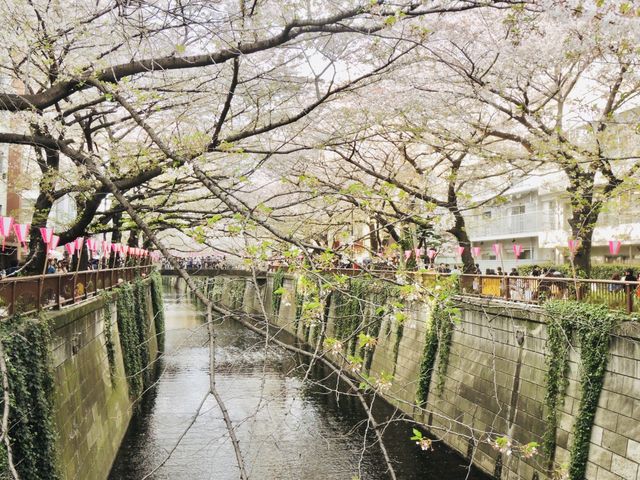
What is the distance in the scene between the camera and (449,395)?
16750mm

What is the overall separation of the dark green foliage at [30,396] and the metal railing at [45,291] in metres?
0.29

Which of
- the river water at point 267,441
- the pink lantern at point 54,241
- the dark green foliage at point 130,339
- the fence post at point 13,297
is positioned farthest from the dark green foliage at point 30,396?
the dark green foliage at point 130,339

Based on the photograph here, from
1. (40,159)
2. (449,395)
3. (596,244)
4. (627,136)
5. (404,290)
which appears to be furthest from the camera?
(596,244)

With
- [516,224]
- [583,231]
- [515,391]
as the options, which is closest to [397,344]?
[515,391]

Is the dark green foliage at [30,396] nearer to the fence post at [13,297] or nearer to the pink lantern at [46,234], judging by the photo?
the fence post at [13,297]

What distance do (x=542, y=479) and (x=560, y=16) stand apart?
355 inches

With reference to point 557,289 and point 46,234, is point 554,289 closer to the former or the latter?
point 557,289

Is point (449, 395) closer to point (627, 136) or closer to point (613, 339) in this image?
point (613, 339)

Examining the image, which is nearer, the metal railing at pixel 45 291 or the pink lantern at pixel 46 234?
the metal railing at pixel 45 291

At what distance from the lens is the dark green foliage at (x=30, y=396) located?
24.7ft

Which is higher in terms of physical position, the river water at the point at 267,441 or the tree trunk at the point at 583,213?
the tree trunk at the point at 583,213

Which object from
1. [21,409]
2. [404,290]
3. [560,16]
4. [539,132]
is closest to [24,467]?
[21,409]

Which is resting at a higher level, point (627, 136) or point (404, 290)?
point (627, 136)

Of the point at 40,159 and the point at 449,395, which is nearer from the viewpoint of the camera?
the point at 40,159
